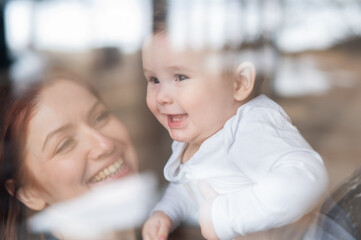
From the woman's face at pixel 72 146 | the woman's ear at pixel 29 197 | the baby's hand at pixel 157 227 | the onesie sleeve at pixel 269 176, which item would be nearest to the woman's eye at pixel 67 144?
the woman's face at pixel 72 146

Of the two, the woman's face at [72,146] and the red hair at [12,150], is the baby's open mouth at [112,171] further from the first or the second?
the red hair at [12,150]

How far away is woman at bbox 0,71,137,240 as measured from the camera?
0.94 metres

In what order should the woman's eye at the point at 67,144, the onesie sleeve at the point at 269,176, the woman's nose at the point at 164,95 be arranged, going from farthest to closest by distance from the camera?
1. the woman's eye at the point at 67,144
2. the woman's nose at the point at 164,95
3. the onesie sleeve at the point at 269,176

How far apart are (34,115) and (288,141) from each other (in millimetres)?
547

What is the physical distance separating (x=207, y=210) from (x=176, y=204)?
4.6 inches

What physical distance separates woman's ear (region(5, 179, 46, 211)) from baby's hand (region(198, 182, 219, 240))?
38 centimetres

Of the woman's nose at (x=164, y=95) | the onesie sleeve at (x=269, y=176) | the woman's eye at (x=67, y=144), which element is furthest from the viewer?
the woman's eye at (x=67, y=144)

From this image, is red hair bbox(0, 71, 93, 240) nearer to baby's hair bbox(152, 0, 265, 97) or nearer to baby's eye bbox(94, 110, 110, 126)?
baby's eye bbox(94, 110, 110, 126)

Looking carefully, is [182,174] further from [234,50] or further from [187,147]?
[234,50]

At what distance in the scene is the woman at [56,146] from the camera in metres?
0.94

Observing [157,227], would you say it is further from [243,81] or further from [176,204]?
[243,81]

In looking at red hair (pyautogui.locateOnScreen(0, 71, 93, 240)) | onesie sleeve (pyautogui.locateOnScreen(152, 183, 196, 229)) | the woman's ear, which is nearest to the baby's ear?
onesie sleeve (pyautogui.locateOnScreen(152, 183, 196, 229))

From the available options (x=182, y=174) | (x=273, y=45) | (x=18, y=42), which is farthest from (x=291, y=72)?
(x=18, y=42)

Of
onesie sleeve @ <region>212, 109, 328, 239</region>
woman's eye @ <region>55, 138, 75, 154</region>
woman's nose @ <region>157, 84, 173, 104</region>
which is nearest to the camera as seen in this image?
onesie sleeve @ <region>212, 109, 328, 239</region>
